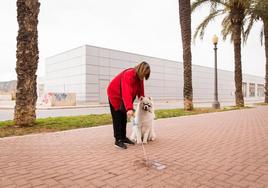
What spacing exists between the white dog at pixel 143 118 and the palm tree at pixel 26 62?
163 inches

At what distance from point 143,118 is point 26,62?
4786 millimetres

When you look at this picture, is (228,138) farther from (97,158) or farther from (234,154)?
(97,158)

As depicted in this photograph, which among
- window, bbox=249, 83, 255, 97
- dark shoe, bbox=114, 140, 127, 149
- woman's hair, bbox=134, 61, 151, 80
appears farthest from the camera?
window, bbox=249, 83, 255, 97

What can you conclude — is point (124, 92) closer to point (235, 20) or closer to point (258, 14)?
point (235, 20)

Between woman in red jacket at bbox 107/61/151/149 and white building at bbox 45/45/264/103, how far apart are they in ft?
90.3

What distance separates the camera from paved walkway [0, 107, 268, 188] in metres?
3.03

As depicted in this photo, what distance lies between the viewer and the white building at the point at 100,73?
32.3 m

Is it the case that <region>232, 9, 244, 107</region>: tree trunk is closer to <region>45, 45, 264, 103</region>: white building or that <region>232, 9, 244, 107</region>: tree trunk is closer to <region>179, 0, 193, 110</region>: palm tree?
<region>179, 0, 193, 110</region>: palm tree

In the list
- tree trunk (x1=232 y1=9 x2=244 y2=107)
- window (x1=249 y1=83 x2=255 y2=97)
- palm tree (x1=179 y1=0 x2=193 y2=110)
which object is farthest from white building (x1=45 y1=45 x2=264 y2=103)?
window (x1=249 y1=83 x2=255 y2=97)

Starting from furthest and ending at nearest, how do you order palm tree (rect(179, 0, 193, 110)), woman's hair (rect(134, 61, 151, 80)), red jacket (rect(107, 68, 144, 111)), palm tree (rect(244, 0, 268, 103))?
palm tree (rect(244, 0, 268, 103)) < palm tree (rect(179, 0, 193, 110)) < woman's hair (rect(134, 61, 151, 80)) < red jacket (rect(107, 68, 144, 111))

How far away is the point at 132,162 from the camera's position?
151 inches

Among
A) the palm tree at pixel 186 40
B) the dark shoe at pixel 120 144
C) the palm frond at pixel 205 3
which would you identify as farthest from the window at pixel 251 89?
the dark shoe at pixel 120 144

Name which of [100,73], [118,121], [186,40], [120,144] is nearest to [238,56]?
[186,40]

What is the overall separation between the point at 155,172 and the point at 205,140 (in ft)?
8.82
